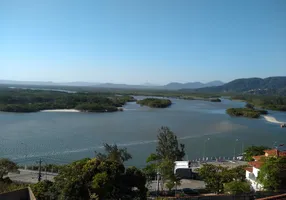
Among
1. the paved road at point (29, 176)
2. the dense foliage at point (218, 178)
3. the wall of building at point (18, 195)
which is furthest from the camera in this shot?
the paved road at point (29, 176)

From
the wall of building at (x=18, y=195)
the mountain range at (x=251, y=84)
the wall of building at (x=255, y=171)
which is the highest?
the mountain range at (x=251, y=84)

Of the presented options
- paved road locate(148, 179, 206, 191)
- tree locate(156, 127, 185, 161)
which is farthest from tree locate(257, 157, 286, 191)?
tree locate(156, 127, 185, 161)

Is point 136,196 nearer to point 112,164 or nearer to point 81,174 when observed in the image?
point 112,164

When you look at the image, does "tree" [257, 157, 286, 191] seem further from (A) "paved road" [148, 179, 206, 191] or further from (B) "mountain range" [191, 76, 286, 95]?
(B) "mountain range" [191, 76, 286, 95]

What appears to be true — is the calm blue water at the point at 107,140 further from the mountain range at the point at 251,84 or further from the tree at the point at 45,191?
the mountain range at the point at 251,84

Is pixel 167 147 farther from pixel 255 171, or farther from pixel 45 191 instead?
pixel 45 191

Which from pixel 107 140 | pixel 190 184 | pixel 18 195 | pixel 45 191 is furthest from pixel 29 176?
pixel 107 140

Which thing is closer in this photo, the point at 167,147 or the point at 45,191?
the point at 45,191

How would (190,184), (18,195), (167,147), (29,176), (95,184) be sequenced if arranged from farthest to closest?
(167,147) < (29,176) < (190,184) < (95,184) < (18,195)

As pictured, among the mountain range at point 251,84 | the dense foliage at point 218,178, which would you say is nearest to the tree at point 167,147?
the dense foliage at point 218,178

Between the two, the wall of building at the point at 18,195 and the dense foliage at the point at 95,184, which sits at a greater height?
the wall of building at the point at 18,195
